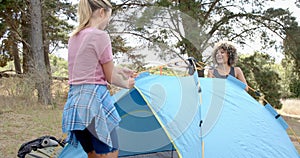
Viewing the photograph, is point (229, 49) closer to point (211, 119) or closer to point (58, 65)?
point (211, 119)

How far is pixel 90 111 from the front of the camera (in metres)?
1.49

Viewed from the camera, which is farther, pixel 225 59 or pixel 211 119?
→ pixel 225 59

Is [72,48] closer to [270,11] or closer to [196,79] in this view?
[196,79]

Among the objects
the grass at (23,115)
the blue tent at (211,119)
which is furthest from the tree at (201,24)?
the blue tent at (211,119)

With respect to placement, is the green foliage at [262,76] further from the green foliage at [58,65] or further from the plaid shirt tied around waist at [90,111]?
the plaid shirt tied around waist at [90,111]

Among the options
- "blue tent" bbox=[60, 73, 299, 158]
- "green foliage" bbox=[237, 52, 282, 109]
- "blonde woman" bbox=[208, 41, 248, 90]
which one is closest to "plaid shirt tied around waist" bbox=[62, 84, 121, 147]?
"blue tent" bbox=[60, 73, 299, 158]

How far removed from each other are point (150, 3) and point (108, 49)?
6.84 metres

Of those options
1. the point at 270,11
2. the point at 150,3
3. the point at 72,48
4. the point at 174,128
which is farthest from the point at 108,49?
the point at 270,11

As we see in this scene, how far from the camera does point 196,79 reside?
2.60 meters

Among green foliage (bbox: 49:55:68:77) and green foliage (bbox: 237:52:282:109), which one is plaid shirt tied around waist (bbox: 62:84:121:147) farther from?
green foliage (bbox: 49:55:68:77)

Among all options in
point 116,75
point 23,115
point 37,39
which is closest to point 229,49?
point 116,75

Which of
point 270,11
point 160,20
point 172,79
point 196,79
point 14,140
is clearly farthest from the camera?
point 270,11

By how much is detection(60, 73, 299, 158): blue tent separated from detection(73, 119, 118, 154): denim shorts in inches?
31.0

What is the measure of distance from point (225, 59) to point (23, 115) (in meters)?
4.07
